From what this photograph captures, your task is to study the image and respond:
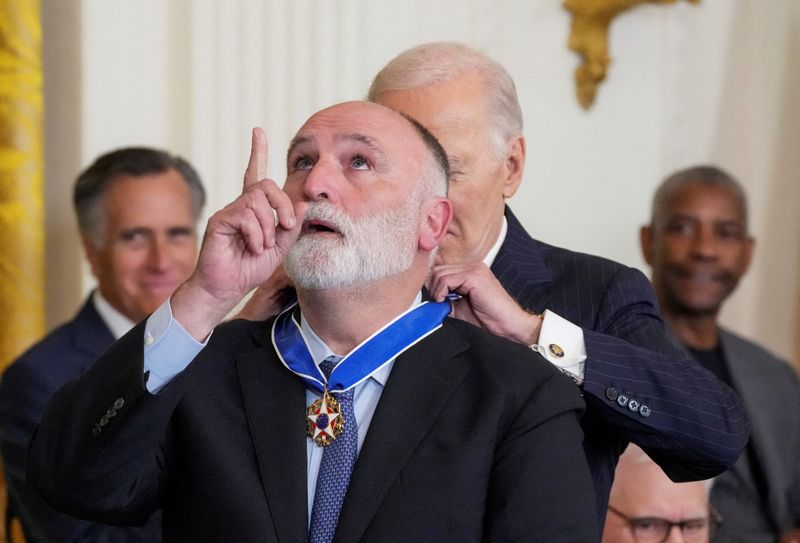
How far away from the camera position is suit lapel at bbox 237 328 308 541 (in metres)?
2.61

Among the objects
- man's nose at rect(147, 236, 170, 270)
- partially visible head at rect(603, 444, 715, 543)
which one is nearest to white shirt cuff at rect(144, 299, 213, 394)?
partially visible head at rect(603, 444, 715, 543)

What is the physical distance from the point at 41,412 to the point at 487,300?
1.46 m

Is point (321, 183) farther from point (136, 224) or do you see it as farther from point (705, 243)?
point (705, 243)

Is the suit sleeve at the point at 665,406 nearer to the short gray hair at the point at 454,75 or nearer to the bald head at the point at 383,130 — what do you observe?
the bald head at the point at 383,130

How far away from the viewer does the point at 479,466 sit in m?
2.60

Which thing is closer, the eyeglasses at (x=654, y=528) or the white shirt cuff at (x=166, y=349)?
the white shirt cuff at (x=166, y=349)

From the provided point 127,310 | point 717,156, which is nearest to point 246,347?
point 127,310

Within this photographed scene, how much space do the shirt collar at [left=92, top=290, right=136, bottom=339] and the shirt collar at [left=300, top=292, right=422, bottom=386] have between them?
1592mm

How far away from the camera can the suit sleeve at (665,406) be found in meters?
2.97

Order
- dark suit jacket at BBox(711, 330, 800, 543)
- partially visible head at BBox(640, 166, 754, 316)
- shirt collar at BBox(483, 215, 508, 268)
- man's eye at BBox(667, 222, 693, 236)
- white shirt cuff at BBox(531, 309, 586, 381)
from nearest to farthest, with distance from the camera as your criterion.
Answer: white shirt cuff at BBox(531, 309, 586, 381)
shirt collar at BBox(483, 215, 508, 268)
dark suit jacket at BBox(711, 330, 800, 543)
partially visible head at BBox(640, 166, 754, 316)
man's eye at BBox(667, 222, 693, 236)

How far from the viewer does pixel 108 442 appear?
260cm

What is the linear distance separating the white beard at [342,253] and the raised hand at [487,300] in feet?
0.69

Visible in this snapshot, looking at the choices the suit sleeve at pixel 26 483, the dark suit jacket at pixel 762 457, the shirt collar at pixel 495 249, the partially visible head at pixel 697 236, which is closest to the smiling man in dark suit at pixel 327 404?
the shirt collar at pixel 495 249

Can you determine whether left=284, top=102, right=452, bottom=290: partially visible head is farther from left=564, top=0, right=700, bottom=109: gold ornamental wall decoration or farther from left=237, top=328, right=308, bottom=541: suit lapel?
left=564, top=0, right=700, bottom=109: gold ornamental wall decoration
